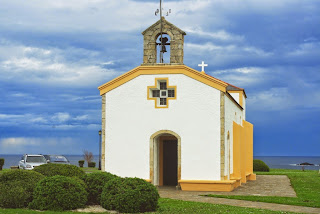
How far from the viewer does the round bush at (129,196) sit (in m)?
14.3

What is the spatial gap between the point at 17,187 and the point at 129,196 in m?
3.84

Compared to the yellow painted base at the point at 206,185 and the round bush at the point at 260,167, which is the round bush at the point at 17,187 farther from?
the round bush at the point at 260,167

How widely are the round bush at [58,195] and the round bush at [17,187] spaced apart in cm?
42

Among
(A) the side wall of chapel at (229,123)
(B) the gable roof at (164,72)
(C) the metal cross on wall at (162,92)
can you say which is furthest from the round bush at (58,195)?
(A) the side wall of chapel at (229,123)

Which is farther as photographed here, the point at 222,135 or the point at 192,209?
the point at 222,135

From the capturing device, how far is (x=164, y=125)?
76.4 ft

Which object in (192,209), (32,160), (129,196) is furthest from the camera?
(32,160)

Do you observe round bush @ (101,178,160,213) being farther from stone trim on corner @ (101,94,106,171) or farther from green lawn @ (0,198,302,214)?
stone trim on corner @ (101,94,106,171)

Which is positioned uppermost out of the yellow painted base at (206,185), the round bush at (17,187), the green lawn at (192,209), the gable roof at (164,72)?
the gable roof at (164,72)

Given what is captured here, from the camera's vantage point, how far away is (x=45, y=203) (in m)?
14.4

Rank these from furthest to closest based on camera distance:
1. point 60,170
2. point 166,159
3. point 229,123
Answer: point 166,159 → point 229,123 → point 60,170

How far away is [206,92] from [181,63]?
79.9 inches

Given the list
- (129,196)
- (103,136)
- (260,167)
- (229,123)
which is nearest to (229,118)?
(229,123)

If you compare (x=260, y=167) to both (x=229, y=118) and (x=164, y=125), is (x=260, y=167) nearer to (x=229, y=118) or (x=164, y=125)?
(x=229, y=118)
